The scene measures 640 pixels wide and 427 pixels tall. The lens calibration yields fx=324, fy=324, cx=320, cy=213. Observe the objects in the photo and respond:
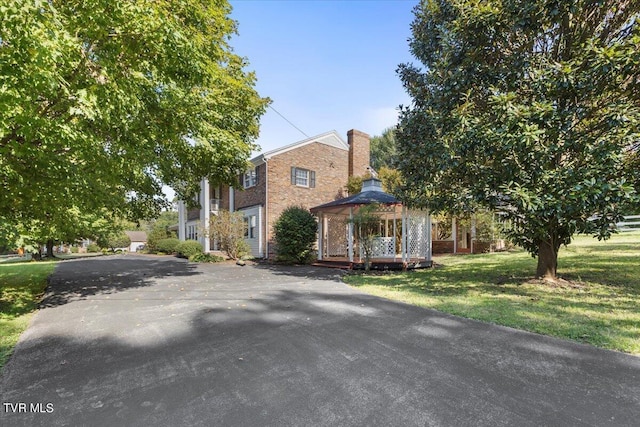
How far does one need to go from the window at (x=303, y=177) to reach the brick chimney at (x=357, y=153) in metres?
3.24

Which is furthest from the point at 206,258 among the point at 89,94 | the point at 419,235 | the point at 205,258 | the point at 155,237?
the point at 89,94

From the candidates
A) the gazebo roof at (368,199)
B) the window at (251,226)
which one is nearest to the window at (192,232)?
the window at (251,226)

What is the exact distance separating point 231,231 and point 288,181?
462cm

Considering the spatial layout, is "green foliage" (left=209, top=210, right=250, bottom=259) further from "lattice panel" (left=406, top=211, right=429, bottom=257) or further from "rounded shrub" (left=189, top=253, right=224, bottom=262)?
"lattice panel" (left=406, top=211, right=429, bottom=257)

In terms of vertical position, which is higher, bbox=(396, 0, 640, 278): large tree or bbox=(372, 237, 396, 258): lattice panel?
bbox=(396, 0, 640, 278): large tree

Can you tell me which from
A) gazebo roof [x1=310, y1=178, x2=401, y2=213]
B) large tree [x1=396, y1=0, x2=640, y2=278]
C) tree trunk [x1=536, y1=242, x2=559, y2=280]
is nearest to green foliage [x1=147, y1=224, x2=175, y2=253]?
gazebo roof [x1=310, y1=178, x2=401, y2=213]

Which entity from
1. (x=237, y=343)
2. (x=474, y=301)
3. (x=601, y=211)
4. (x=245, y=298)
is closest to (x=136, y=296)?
(x=245, y=298)

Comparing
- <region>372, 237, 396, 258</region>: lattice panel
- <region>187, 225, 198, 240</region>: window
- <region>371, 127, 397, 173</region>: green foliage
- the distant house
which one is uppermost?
<region>371, 127, 397, 173</region>: green foliage

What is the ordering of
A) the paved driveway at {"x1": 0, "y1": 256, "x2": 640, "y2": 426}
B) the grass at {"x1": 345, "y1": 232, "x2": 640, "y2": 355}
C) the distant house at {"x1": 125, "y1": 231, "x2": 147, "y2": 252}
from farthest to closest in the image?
the distant house at {"x1": 125, "y1": 231, "x2": 147, "y2": 252} < the grass at {"x1": 345, "y1": 232, "x2": 640, "y2": 355} < the paved driveway at {"x1": 0, "y1": 256, "x2": 640, "y2": 426}

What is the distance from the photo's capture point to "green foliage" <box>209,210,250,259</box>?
18.1 metres

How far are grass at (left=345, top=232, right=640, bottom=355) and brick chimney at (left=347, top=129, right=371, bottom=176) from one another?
1204 cm

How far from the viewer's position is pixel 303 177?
20.6 metres

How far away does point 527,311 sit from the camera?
6258 millimetres

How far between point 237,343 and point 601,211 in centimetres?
830
